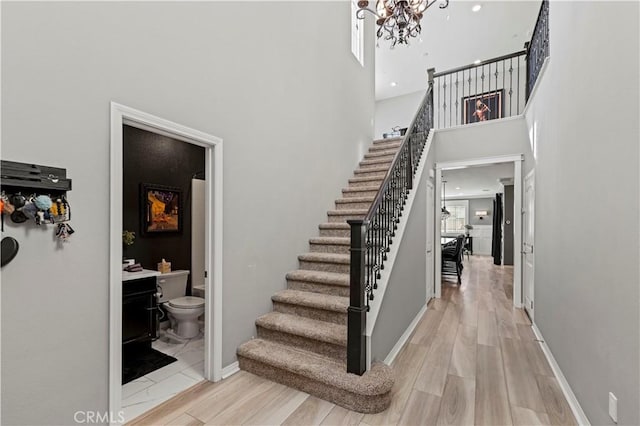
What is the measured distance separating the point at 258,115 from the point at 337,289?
1955 mm

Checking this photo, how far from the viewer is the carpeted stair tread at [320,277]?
119 inches

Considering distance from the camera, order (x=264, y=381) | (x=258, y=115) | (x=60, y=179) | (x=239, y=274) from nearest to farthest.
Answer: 1. (x=60, y=179)
2. (x=264, y=381)
3. (x=239, y=274)
4. (x=258, y=115)

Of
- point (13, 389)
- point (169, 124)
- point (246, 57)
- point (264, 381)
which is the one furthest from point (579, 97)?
point (13, 389)

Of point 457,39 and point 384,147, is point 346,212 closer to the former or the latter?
point 384,147

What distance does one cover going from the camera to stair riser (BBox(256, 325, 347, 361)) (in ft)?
8.26

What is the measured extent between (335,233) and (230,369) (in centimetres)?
201

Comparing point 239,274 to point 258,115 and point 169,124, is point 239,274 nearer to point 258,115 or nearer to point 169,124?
point 169,124

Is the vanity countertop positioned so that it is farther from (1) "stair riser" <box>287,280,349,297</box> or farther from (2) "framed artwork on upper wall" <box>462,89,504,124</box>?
(2) "framed artwork on upper wall" <box>462,89,504,124</box>

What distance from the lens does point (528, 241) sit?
4254mm

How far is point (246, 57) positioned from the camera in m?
2.86

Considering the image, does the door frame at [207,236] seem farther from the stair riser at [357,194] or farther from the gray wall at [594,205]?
the gray wall at [594,205]

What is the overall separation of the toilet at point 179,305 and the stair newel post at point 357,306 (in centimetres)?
188

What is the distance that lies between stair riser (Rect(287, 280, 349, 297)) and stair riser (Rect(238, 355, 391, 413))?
0.89 m

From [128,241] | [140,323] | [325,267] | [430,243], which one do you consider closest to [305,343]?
[325,267]
